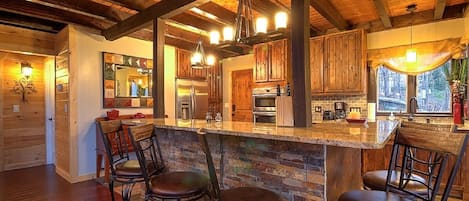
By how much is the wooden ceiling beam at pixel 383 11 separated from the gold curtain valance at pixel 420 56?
42 centimetres

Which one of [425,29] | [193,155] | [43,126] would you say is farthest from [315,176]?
[43,126]

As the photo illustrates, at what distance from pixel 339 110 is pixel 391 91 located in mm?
888

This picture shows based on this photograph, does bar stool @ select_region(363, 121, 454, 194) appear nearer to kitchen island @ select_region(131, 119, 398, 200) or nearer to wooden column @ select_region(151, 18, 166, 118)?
kitchen island @ select_region(131, 119, 398, 200)

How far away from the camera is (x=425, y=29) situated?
4.28 m

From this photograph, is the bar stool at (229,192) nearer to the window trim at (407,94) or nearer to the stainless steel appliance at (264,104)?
the stainless steel appliance at (264,104)

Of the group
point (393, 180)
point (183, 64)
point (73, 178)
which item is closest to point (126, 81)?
point (183, 64)

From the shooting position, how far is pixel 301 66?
7.04ft

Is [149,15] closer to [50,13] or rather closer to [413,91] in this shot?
[50,13]

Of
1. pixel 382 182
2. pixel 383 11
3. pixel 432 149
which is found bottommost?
pixel 382 182

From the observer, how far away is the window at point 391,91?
4543 mm

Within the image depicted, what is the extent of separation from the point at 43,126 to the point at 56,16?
8.72 feet

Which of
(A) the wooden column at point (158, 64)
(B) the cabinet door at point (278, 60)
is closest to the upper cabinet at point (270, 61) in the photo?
(B) the cabinet door at point (278, 60)

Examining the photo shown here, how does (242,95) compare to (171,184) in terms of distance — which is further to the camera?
(242,95)

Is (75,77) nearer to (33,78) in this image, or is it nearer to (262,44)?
(33,78)
